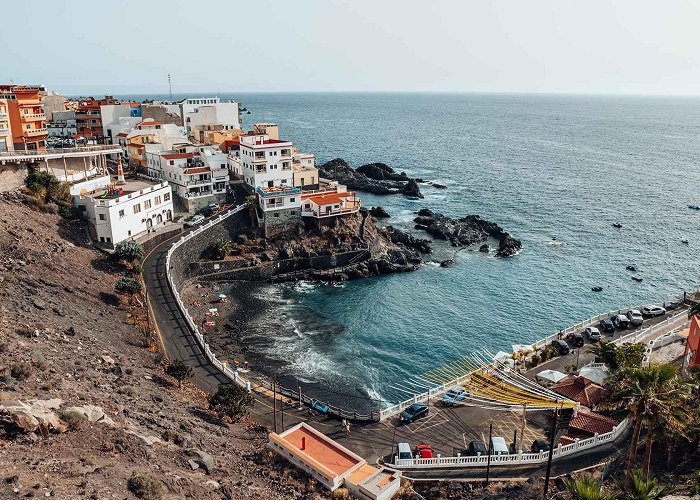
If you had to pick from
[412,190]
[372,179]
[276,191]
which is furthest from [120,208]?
[372,179]

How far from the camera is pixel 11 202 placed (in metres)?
59.9

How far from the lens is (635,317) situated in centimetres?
5850

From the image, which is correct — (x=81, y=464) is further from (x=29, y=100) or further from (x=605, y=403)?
(x=29, y=100)

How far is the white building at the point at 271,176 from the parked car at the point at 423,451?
49.3m

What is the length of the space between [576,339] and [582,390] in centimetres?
1115

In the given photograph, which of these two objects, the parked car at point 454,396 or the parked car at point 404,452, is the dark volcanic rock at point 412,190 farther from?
the parked car at point 404,452

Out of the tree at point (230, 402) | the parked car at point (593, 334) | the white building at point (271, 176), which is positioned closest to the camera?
the tree at point (230, 402)

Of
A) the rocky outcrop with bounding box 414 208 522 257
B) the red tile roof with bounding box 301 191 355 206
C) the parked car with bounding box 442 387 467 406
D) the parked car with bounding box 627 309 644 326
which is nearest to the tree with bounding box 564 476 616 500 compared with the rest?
the parked car with bounding box 442 387 467 406

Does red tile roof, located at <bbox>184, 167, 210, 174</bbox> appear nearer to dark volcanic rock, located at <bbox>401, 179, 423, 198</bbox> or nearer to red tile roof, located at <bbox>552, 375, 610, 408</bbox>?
dark volcanic rock, located at <bbox>401, 179, 423, 198</bbox>

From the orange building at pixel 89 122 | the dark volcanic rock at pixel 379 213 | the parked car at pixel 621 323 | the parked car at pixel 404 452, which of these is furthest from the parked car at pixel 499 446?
the orange building at pixel 89 122

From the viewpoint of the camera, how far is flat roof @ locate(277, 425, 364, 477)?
31500 millimetres

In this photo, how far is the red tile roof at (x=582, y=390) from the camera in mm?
39000

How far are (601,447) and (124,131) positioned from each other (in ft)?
314

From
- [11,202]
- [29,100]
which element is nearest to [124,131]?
[29,100]
